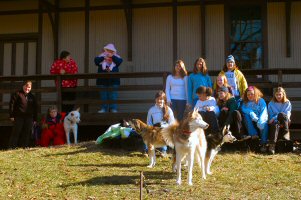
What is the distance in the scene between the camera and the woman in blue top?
965 centimetres

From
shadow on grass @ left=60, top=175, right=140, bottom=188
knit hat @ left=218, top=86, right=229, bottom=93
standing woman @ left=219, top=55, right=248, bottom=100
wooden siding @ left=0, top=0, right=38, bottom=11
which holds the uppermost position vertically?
wooden siding @ left=0, top=0, right=38, bottom=11

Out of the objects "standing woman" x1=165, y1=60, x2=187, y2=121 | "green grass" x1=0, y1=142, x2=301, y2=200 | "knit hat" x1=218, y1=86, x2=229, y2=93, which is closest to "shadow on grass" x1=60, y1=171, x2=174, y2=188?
"green grass" x1=0, y1=142, x2=301, y2=200

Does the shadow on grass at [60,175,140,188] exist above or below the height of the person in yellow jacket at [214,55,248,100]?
below

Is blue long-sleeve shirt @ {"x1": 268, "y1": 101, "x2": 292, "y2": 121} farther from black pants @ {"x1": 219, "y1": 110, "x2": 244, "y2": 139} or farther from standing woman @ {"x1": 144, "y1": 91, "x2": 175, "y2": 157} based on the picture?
standing woman @ {"x1": 144, "y1": 91, "x2": 175, "y2": 157}

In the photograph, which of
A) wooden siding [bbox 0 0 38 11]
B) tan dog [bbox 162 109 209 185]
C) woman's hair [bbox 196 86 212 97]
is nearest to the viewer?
tan dog [bbox 162 109 209 185]

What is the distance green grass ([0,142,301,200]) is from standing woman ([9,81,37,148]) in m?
1.33

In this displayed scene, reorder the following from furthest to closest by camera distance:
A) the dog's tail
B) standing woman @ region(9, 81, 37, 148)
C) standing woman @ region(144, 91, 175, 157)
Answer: standing woman @ region(9, 81, 37, 148), standing woman @ region(144, 91, 175, 157), the dog's tail

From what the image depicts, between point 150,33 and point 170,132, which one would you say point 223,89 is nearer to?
point 170,132

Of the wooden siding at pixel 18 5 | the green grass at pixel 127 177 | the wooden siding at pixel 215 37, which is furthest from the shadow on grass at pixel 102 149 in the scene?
the wooden siding at pixel 18 5

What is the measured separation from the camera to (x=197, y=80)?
982 cm

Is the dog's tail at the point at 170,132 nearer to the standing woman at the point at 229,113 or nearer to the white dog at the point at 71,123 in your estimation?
the standing woman at the point at 229,113

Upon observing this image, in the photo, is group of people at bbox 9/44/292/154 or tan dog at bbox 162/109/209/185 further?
group of people at bbox 9/44/292/154

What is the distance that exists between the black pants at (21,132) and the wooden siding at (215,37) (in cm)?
542

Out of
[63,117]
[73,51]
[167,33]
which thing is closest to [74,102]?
[63,117]
